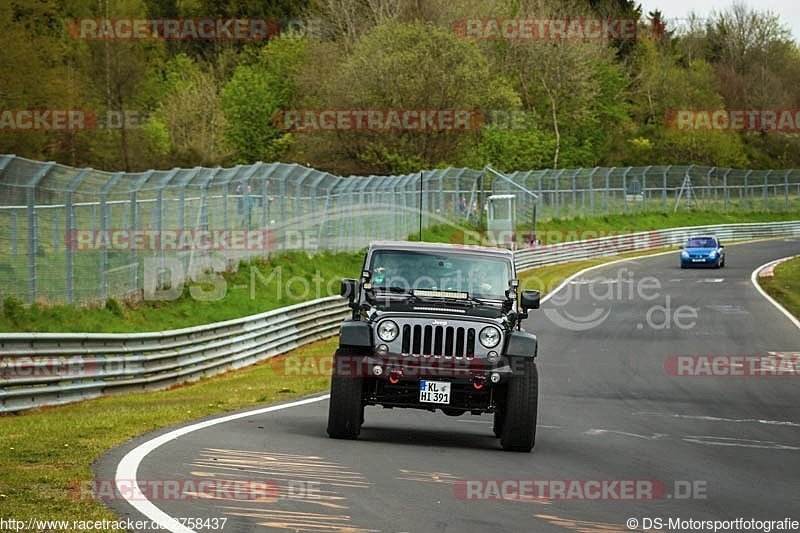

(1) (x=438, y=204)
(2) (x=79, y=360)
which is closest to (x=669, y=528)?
(2) (x=79, y=360)

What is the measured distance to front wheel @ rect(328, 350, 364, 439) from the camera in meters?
12.4

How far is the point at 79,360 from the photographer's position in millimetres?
18000

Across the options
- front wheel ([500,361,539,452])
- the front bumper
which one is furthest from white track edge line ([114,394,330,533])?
front wheel ([500,361,539,452])

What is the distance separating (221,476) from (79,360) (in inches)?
352

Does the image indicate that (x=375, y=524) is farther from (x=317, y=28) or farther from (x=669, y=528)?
(x=317, y=28)

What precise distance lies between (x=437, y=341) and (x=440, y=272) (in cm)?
135

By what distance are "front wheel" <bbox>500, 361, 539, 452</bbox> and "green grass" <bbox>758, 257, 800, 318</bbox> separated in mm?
26016

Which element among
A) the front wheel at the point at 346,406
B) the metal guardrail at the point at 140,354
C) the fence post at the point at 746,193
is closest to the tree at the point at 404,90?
the fence post at the point at 746,193

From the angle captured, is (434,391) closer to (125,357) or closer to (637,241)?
(125,357)

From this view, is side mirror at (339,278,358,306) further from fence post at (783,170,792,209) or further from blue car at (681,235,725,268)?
fence post at (783,170,792,209)

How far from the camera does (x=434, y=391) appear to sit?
1245cm

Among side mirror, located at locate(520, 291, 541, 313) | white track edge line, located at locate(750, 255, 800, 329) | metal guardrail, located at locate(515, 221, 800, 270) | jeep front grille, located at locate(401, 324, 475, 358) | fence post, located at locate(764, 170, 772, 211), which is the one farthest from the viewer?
fence post, located at locate(764, 170, 772, 211)

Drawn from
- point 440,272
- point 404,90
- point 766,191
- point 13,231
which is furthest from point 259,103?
point 440,272

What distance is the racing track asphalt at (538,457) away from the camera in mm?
8445
